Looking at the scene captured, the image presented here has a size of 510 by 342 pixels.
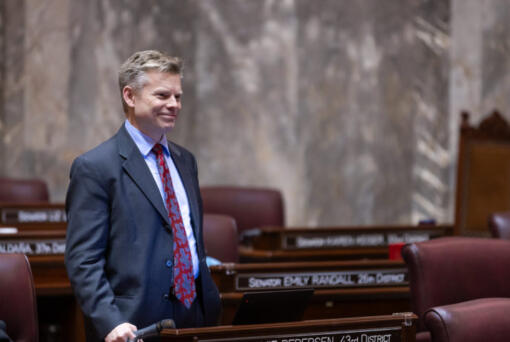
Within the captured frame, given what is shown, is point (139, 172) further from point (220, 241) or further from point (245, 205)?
point (245, 205)

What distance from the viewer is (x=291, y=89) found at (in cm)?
735

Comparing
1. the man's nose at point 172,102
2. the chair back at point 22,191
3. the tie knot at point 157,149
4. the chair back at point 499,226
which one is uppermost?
the man's nose at point 172,102

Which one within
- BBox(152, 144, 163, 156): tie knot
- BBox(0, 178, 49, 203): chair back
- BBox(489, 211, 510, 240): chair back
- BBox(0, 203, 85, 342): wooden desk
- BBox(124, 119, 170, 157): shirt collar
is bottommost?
BBox(0, 203, 85, 342): wooden desk

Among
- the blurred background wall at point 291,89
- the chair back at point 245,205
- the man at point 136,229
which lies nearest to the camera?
the man at point 136,229

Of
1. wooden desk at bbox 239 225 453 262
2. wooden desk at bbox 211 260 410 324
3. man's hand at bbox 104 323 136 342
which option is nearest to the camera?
man's hand at bbox 104 323 136 342

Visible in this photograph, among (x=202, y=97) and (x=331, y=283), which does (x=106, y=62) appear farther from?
(x=331, y=283)

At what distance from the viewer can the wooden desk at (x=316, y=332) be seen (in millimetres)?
2260

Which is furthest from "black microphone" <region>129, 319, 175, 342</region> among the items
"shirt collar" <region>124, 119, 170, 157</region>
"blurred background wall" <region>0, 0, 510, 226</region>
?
"blurred background wall" <region>0, 0, 510, 226</region>

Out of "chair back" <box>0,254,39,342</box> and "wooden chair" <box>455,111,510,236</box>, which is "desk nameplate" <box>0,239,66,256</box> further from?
"wooden chair" <box>455,111,510,236</box>

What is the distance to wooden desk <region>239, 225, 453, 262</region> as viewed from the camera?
4.66 m

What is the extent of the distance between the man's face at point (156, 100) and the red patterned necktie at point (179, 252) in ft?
0.50

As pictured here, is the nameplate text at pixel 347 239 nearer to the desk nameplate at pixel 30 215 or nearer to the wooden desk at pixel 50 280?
the wooden desk at pixel 50 280

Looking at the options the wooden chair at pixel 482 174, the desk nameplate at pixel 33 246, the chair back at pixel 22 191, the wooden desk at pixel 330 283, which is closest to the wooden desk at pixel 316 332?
the wooden desk at pixel 330 283

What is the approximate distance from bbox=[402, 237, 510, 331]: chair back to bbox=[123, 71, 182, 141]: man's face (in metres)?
1.22
